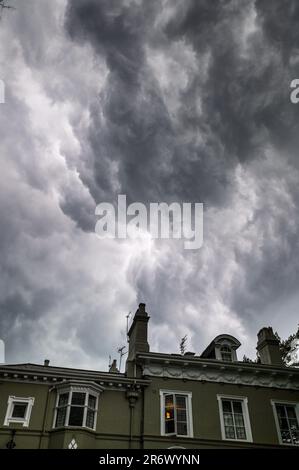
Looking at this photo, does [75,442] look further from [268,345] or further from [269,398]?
[268,345]

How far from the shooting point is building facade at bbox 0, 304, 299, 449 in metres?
18.5

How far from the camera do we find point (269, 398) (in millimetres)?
22047

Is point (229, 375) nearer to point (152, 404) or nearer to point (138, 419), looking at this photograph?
point (152, 404)

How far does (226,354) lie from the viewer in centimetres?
2364

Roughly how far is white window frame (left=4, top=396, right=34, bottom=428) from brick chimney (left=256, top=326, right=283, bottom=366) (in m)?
15.3

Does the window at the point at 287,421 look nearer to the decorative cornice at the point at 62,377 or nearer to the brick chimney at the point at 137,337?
the decorative cornice at the point at 62,377

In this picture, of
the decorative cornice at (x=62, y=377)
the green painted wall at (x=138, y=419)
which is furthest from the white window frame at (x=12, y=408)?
the decorative cornice at (x=62, y=377)

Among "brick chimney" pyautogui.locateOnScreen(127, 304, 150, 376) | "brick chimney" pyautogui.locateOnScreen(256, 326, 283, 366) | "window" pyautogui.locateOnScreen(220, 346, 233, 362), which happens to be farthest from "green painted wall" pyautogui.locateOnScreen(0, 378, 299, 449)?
"brick chimney" pyautogui.locateOnScreen(256, 326, 283, 366)

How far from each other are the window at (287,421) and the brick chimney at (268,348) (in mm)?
2823

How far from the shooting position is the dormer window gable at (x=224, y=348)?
2342cm

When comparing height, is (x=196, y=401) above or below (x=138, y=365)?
below

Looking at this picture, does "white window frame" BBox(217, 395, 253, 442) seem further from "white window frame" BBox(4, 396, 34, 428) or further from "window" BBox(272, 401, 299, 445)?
"white window frame" BBox(4, 396, 34, 428)
